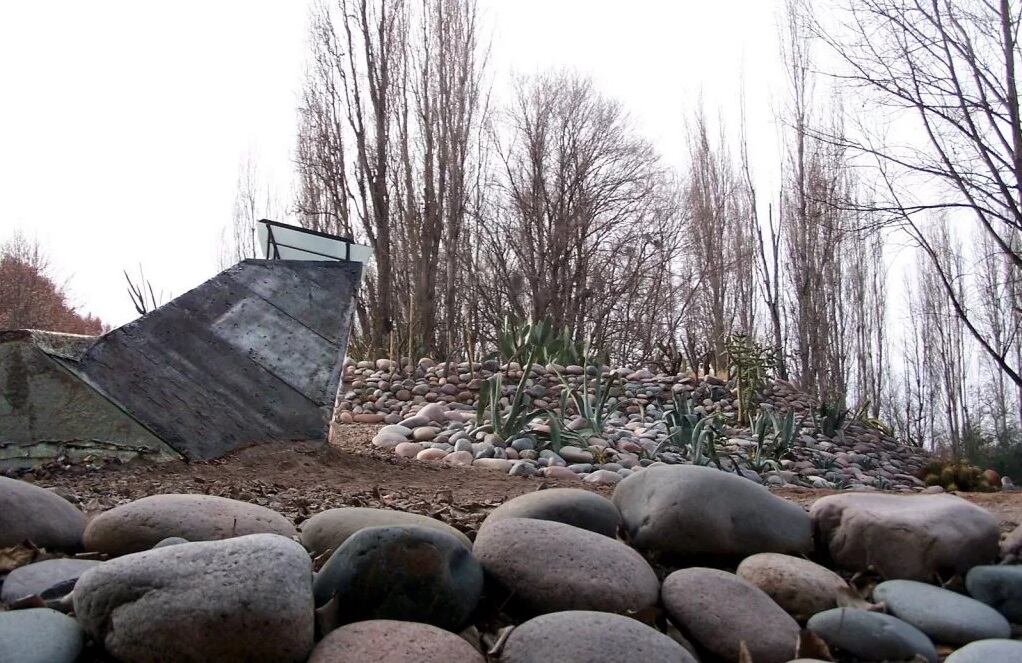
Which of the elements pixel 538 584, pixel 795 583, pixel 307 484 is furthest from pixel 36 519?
pixel 795 583

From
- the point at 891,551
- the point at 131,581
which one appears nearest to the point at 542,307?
the point at 891,551

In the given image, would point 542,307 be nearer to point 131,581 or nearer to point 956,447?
point 956,447

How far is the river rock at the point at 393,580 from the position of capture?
6.88 ft

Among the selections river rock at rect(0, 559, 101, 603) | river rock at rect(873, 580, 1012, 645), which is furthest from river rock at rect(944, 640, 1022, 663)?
river rock at rect(0, 559, 101, 603)

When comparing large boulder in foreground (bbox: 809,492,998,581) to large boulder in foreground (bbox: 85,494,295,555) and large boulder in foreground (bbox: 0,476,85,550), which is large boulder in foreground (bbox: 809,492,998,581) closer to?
large boulder in foreground (bbox: 85,494,295,555)

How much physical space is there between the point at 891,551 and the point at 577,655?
1541 millimetres

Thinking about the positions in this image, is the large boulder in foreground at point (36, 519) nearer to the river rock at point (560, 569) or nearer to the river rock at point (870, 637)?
the river rock at point (560, 569)

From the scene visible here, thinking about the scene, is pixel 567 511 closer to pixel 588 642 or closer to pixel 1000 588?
pixel 588 642

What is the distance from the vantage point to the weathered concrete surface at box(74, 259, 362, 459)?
3916mm

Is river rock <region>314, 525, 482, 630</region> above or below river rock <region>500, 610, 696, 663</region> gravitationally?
above

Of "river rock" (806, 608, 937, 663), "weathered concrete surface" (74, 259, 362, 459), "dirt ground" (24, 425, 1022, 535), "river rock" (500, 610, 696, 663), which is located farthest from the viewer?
"weathered concrete surface" (74, 259, 362, 459)

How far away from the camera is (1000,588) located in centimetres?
278

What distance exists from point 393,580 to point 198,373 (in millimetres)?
2503

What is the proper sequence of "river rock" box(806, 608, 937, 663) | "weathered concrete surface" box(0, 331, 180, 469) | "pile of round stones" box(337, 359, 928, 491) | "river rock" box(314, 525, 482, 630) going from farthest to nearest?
"pile of round stones" box(337, 359, 928, 491) → "weathered concrete surface" box(0, 331, 180, 469) → "river rock" box(806, 608, 937, 663) → "river rock" box(314, 525, 482, 630)
